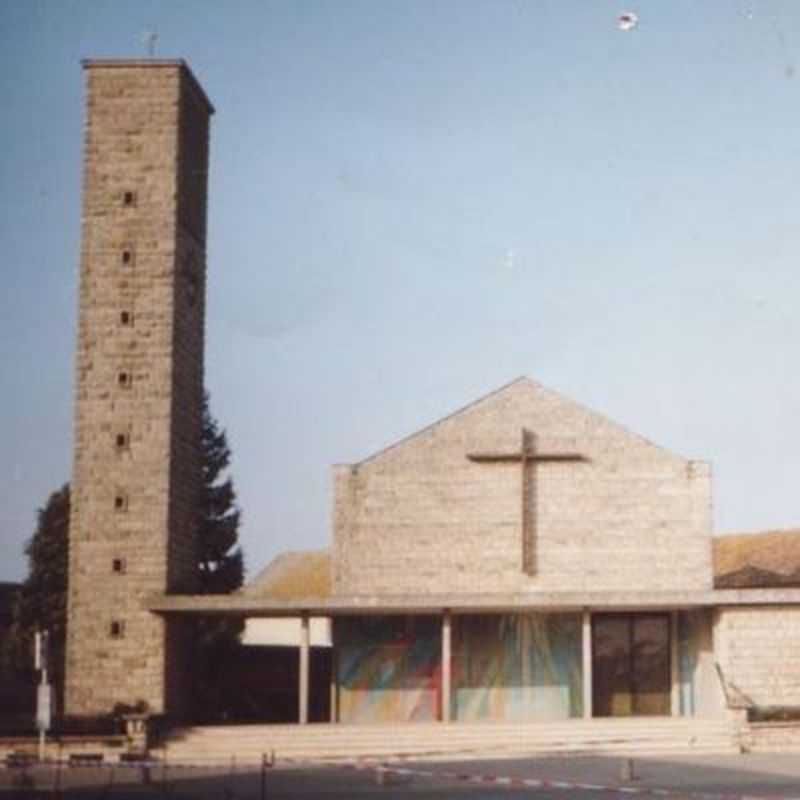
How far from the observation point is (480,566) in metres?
38.3

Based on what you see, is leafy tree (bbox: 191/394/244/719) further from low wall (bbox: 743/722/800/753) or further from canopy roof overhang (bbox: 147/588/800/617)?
low wall (bbox: 743/722/800/753)

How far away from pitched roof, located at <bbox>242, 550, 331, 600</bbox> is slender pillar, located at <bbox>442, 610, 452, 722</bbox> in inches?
1041

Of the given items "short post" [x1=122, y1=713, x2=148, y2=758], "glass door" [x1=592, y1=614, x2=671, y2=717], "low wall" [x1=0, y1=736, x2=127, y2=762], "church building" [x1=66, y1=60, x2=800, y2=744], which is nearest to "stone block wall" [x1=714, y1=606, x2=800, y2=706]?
"church building" [x1=66, y1=60, x2=800, y2=744]

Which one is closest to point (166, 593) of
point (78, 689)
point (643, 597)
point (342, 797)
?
point (78, 689)

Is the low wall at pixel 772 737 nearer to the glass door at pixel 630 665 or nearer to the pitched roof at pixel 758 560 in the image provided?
the glass door at pixel 630 665

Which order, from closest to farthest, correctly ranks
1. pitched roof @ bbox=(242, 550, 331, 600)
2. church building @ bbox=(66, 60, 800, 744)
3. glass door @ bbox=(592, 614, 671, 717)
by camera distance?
church building @ bbox=(66, 60, 800, 744), glass door @ bbox=(592, 614, 671, 717), pitched roof @ bbox=(242, 550, 331, 600)

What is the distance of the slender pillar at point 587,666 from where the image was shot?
34.7 m

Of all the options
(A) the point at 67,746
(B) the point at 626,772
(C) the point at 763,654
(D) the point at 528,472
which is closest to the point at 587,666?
(C) the point at 763,654

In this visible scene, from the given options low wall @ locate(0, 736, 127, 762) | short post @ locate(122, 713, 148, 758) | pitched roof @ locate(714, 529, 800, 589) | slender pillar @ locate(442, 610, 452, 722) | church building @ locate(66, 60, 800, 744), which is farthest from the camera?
pitched roof @ locate(714, 529, 800, 589)

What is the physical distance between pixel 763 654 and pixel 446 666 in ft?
24.8

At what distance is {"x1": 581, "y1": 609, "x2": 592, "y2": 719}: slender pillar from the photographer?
34747 mm

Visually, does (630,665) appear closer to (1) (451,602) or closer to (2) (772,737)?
(1) (451,602)

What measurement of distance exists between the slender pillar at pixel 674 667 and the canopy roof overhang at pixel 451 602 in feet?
6.20

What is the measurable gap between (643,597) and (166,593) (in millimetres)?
11797
